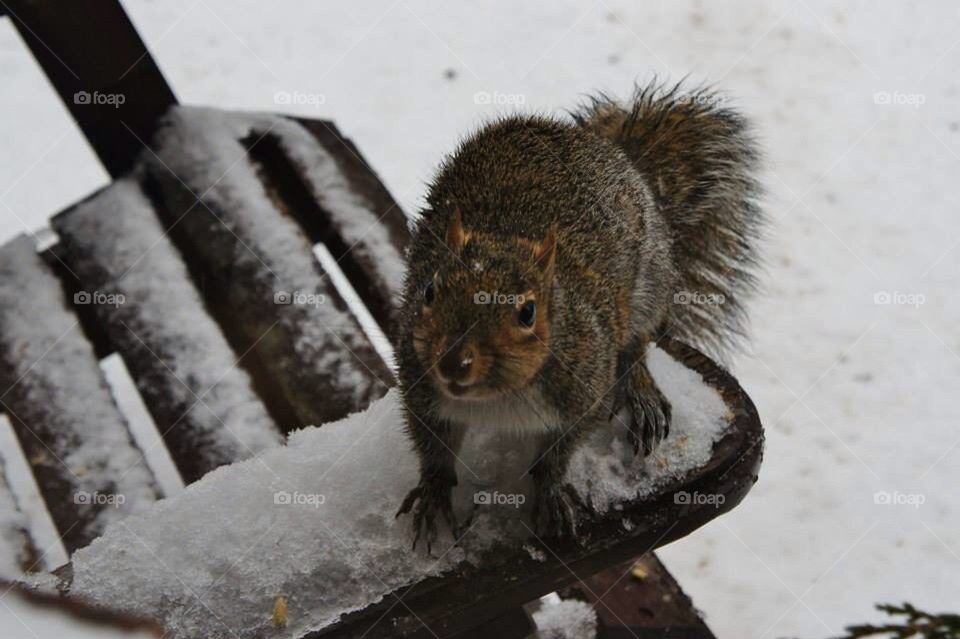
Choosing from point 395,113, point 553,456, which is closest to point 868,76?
point 395,113

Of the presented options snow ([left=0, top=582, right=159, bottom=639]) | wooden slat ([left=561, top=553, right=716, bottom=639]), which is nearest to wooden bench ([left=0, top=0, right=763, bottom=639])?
wooden slat ([left=561, top=553, right=716, bottom=639])

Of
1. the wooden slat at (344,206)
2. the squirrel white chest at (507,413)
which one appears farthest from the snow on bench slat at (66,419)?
the squirrel white chest at (507,413)

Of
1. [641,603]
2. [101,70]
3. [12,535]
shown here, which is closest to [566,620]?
[641,603]

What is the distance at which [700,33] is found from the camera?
4.17m

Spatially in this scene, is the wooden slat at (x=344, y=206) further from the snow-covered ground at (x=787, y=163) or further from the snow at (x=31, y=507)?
the snow at (x=31, y=507)

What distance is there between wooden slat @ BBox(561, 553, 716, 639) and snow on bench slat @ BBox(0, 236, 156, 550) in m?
0.99

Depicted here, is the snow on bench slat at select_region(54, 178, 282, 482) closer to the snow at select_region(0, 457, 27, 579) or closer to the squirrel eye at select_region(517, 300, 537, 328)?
the snow at select_region(0, 457, 27, 579)

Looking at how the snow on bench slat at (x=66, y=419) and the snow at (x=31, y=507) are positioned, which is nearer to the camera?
the snow on bench slat at (x=66, y=419)

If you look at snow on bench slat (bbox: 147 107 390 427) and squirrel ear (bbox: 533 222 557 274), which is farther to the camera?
snow on bench slat (bbox: 147 107 390 427)

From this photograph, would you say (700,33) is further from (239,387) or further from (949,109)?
(239,387)

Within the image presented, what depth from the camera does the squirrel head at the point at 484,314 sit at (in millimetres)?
1395

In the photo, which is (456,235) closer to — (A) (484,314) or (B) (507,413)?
(A) (484,314)

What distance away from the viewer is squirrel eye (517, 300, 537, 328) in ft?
4.74

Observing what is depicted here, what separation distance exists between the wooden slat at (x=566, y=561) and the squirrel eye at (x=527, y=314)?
390 millimetres
